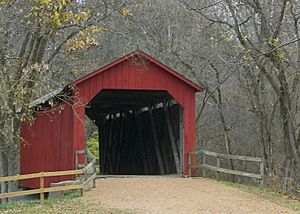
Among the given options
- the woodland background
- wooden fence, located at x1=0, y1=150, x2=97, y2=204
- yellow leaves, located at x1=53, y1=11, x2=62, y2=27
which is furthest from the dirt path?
yellow leaves, located at x1=53, y1=11, x2=62, y2=27

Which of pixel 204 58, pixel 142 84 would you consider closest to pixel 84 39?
pixel 142 84

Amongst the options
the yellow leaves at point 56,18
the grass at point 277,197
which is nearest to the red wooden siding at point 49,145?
the grass at point 277,197

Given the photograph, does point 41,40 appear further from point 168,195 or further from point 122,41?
point 122,41

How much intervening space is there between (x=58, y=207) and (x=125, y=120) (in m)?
13.9

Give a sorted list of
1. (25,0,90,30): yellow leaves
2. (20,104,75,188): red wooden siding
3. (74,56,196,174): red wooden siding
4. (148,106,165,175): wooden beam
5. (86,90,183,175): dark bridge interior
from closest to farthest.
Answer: (25,0,90,30): yellow leaves, (74,56,196,174): red wooden siding, (20,104,75,188): red wooden siding, (86,90,183,175): dark bridge interior, (148,106,165,175): wooden beam

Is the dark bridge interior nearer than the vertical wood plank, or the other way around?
the vertical wood plank

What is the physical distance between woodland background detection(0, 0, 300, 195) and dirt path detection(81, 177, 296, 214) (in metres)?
1.76

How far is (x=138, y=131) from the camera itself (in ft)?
75.8

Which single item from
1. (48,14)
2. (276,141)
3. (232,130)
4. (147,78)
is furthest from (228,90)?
(48,14)

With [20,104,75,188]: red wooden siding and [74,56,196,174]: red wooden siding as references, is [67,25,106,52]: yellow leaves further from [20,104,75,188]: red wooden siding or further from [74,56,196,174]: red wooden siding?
[20,104,75,188]: red wooden siding

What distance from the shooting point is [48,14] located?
37.3ft

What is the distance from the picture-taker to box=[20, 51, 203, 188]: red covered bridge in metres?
17.0

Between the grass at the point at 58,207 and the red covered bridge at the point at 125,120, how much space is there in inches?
97.8

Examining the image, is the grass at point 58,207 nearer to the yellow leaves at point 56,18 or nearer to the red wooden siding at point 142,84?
the yellow leaves at point 56,18
